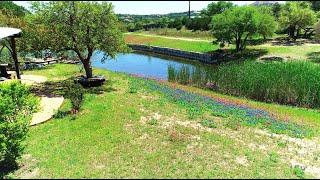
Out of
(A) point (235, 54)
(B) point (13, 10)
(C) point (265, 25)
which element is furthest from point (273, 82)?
(B) point (13, 10)

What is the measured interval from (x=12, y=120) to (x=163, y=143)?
4.58 m

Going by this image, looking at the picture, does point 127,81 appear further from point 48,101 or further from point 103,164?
point 103,164

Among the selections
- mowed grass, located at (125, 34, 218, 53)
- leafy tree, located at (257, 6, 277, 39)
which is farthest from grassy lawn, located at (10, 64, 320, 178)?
mowed grass, located at (125, 34, 218, 53)

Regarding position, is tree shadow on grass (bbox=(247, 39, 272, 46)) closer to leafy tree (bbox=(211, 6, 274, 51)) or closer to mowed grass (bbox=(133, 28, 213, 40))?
leafy tree (bbox=(211, 6, 274, 51))

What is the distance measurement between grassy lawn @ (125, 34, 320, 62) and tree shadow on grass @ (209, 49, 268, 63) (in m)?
1.06

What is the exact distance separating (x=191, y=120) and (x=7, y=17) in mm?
17665

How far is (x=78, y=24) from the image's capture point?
2059cm

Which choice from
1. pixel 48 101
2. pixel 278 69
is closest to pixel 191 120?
pixel 48 101

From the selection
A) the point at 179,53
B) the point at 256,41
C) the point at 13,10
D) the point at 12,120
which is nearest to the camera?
the point at 12,120

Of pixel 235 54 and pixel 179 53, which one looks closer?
pixel 235 54

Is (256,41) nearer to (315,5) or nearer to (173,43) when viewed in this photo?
(173,43)

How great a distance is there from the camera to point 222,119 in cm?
1593

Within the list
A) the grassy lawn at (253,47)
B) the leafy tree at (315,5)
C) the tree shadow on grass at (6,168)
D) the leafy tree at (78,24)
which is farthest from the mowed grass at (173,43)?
the tree shadow on grass at (6,168)

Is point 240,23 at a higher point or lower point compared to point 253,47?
higher
